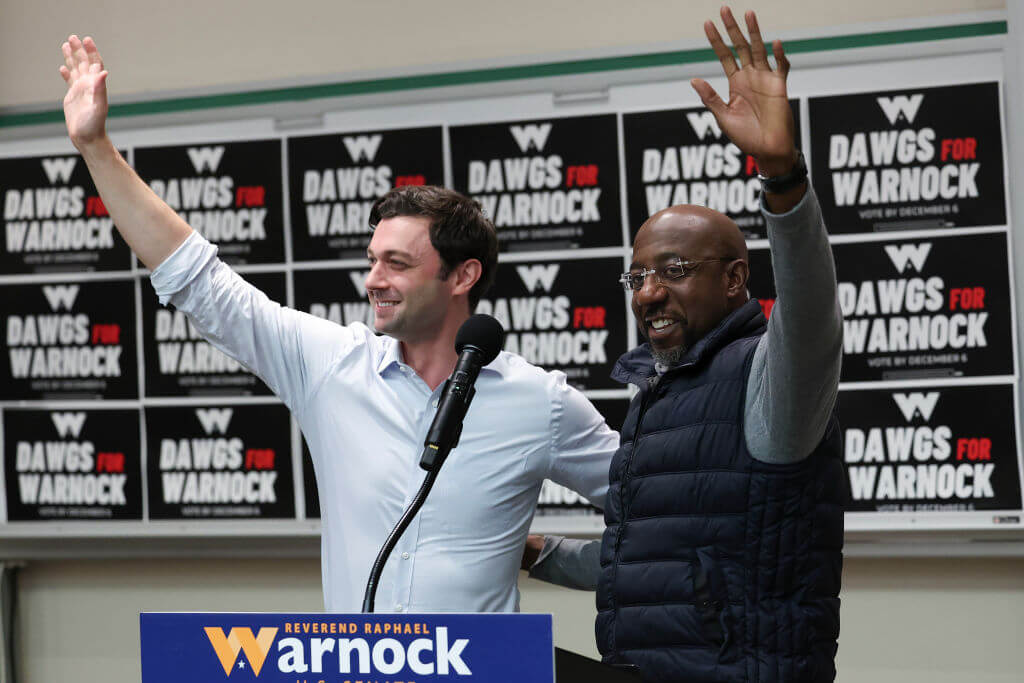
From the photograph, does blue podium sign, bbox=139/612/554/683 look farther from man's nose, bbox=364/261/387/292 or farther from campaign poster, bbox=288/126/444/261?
campaign poster, bbox=288/126/444/261

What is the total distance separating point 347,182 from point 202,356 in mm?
640

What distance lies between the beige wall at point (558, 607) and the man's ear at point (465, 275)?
1.22m

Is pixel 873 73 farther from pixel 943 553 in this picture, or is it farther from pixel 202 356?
pixel 202 356

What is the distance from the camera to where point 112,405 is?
2.92 metres

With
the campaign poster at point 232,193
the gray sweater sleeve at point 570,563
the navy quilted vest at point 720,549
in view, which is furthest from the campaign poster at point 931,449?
the campaign poster at point 232,193

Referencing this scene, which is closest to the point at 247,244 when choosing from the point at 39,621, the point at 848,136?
the point at 39,621

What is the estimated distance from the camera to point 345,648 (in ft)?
3.32

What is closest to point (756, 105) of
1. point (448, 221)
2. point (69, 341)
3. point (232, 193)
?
point (448, 221)

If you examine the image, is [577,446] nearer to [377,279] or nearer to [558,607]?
[377,279]

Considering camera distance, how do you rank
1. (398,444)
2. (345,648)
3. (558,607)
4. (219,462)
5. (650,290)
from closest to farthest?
1. (345,648)
2. (650,290)
3. (398,444)
4. (558,607)
5. (219,462)

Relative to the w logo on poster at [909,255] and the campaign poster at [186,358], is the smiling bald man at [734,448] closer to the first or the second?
the w logo on poster at [909,255]

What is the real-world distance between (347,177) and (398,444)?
1.34 meters

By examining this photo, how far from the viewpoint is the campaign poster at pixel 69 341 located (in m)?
2.93

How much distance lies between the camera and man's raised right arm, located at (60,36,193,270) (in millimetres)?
1534
